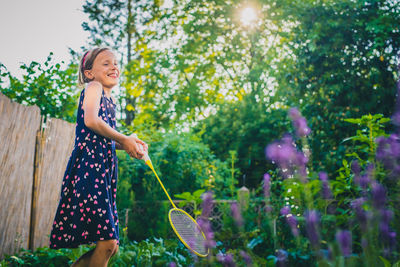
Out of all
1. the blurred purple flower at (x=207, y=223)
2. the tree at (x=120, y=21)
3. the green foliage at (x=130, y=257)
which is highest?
the tree at (x=120, y=21)

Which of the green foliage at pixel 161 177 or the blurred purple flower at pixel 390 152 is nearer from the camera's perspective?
the blurred purple flower at pixel 390 152

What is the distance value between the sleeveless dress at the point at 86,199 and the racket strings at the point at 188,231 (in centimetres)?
44

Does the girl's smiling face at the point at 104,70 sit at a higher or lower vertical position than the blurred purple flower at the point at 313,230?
higher

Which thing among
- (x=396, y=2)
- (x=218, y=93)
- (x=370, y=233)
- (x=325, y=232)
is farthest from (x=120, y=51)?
(x=370, y=233)

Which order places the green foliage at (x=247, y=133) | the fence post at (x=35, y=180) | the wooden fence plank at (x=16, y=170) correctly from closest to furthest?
the wooden fence plank at (x=16, y=170)
the fence post at (x=35, y=180)
the green foliage at (x=247, y=133)

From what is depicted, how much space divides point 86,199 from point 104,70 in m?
0.83

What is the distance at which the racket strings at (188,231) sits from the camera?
2.45 metres

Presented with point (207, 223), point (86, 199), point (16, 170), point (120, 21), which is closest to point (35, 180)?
point (16, 170)

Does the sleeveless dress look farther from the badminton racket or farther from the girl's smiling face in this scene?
the badminton racket

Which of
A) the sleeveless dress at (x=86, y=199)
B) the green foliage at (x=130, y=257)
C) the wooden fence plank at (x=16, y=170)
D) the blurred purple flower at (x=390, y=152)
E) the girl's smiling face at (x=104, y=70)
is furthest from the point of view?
the wooden fence plank at (x=16, y=170)

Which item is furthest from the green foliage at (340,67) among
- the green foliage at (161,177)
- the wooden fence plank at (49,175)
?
the wooden fence plank at (49,175)

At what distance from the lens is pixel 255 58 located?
1159 centimetres

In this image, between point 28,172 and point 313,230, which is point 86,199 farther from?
point 28,172

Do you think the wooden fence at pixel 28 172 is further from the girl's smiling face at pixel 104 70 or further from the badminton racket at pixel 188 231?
the badminton racket at pixel 188 231
